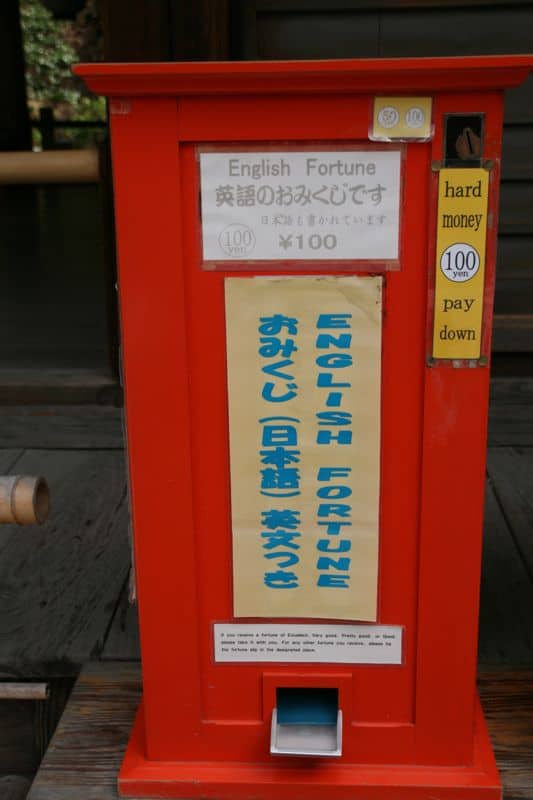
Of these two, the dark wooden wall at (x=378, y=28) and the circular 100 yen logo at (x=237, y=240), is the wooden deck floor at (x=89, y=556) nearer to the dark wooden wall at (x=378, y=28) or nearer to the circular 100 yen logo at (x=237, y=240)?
the circular 100 yen logo at (x=237, y=240)

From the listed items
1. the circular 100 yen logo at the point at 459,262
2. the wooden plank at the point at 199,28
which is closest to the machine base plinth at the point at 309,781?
the circular 100 yen logo at the point at 459,262

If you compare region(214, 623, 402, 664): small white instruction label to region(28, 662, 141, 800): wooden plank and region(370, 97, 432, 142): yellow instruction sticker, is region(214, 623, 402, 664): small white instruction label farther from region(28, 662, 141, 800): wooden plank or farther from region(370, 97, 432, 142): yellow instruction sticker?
region(370, 97, 432, 142): yellow instruction sticker

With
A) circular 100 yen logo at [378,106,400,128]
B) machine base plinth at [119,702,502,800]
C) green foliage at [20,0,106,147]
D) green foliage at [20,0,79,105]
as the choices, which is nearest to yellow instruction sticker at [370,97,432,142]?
circular 100 yen logo at [378,106,400,128]

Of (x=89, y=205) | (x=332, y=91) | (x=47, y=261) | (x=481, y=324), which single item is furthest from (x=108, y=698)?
(x=89, y=205)

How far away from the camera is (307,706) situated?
5.00 ft

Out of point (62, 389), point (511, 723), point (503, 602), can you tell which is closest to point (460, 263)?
point (511, 723)

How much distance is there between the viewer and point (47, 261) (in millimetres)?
7586

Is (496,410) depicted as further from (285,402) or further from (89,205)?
(89,205)

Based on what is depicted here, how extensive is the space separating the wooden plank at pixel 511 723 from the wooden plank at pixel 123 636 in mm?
754

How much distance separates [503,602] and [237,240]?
4.02 ft

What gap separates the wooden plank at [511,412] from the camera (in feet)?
10.2

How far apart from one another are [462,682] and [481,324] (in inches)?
24.5

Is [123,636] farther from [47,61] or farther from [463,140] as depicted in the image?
[47,61]

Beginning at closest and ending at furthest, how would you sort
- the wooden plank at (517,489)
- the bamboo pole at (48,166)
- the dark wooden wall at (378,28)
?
the bamboo pole at (48,166) → the wooden plank at (517,489) → the dark wooden wall at (378,28)
